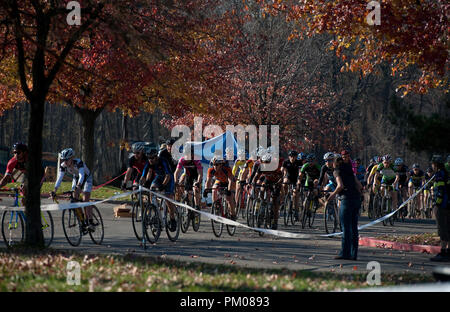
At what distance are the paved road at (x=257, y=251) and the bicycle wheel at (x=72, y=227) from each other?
0.16 metres

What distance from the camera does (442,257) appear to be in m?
12.8

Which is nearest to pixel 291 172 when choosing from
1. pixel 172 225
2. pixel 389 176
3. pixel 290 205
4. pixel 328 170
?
pixel 290 205

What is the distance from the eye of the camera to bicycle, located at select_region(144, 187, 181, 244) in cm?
1387

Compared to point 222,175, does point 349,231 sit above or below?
below

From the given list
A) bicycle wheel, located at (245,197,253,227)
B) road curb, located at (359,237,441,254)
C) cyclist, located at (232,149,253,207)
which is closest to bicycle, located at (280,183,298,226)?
cyclist, located at (232,149,253,207)

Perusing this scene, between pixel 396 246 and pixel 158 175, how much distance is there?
18.0 feet

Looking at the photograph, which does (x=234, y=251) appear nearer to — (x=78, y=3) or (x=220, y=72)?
(x=78, y=3)

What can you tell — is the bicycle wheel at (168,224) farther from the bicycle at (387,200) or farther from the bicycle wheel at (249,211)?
the bicycle at (387,200)

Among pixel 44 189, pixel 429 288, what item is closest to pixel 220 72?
pixel 44 189

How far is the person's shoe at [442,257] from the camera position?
12.8 m

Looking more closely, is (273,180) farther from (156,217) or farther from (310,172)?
(156,217)

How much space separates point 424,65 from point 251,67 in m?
18.1

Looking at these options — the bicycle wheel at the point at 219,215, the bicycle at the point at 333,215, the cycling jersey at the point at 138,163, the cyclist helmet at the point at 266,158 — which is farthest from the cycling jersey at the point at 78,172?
the bicycle at the point at 333,215
